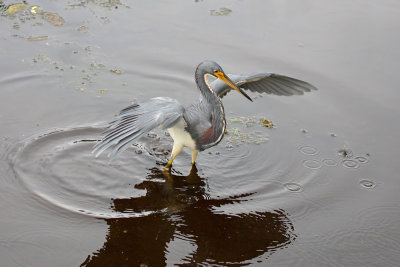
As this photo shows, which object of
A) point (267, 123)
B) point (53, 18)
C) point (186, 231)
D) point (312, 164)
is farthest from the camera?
point (53, 18)

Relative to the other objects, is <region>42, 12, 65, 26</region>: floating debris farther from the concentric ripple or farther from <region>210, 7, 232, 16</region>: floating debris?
the concentric ripple

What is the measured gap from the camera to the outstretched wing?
209 inches

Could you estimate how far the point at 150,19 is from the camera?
311 inches

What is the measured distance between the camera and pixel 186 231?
4.27 metres

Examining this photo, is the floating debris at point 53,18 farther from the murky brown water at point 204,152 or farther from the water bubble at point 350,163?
the water bubble at point 350,163

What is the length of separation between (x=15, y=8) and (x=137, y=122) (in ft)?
14.6

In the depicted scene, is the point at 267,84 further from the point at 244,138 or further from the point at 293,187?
the point at 293,187

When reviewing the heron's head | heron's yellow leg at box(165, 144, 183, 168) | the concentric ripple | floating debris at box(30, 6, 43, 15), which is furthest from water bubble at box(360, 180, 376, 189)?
floating debris at box(30, 6, 43, 15)

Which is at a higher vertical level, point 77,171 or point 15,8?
point 15,8

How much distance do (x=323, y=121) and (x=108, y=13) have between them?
3731 millimetres

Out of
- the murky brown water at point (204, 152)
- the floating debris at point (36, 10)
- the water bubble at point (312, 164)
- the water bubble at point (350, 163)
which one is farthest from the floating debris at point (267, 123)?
the floating debris at point (36, 10)

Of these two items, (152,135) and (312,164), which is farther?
(152,135)

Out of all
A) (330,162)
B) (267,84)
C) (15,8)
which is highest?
(267,84)

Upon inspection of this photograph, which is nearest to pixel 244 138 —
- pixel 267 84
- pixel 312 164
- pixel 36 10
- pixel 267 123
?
pixel 267 123
